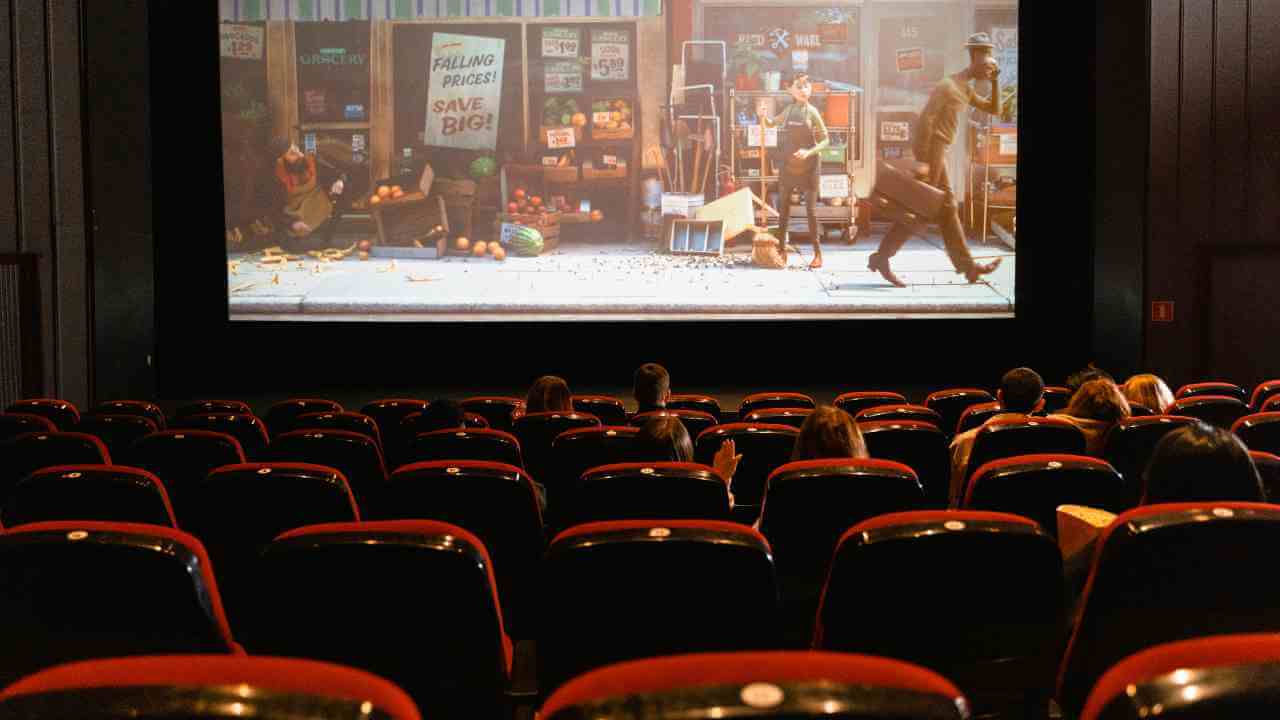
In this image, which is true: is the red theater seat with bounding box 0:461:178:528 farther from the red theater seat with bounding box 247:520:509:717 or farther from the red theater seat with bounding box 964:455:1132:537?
the red theater seat with bounding box 964:455:1132:537

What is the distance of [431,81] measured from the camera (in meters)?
10.2

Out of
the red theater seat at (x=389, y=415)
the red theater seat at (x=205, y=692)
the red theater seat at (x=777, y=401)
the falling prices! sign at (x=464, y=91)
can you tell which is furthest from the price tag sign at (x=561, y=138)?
the red theater seat at (x=205, y=692)

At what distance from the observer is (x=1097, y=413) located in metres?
4.34

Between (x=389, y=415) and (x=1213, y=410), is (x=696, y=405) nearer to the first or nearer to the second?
(x=389, y=415)

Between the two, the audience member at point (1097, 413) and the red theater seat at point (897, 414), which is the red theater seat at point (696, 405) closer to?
the red theater seat at point (897, 414)

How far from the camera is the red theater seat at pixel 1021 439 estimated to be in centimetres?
387

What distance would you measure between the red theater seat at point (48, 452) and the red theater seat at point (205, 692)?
11.4ft

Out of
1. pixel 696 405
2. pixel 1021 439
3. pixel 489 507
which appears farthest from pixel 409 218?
pixel 489 507

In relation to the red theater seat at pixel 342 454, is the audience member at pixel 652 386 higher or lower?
higher

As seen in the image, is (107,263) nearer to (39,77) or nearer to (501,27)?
(39,77)

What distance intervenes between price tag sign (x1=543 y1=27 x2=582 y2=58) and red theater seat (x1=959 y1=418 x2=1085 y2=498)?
23.2 feet

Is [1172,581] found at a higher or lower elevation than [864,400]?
higher

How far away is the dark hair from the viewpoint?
4840 mm

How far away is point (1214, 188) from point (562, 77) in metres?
5.79
